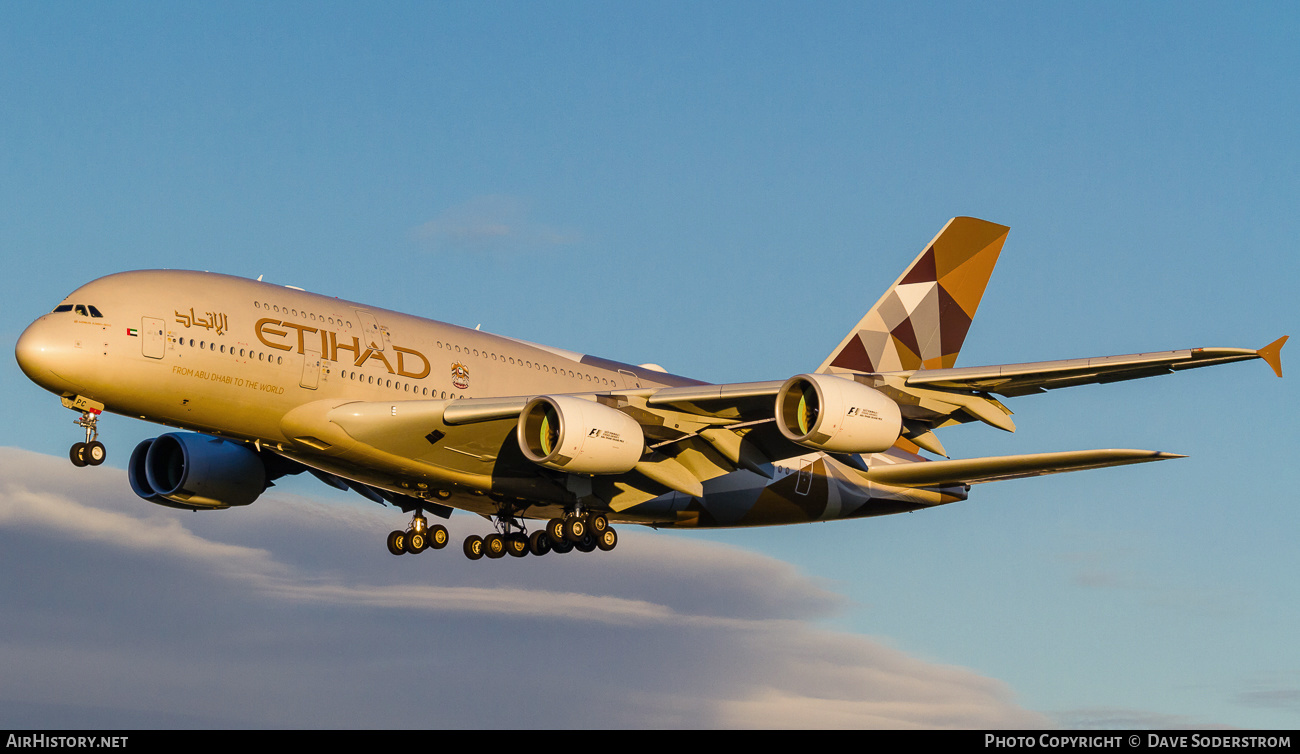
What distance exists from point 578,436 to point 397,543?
9.02 m

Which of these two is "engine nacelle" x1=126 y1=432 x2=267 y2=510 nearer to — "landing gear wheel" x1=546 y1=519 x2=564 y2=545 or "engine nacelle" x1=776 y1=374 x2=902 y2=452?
"landing gear wheel" x1=546 y1=519 x2=564 y2=545

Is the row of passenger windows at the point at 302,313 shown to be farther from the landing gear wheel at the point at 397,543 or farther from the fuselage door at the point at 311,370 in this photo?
the landing gear wheel at the point at 397,543

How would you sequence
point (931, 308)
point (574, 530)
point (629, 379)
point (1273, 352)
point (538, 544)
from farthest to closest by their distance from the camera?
point (931, 308) < point (629, 379) < point (538, 544) < point (574, 530) < point (1273, 352)

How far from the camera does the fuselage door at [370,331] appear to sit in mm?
31053

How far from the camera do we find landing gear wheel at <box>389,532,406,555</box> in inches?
1428

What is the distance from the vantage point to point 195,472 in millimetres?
35594

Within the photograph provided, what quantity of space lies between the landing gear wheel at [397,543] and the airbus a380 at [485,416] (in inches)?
2.9

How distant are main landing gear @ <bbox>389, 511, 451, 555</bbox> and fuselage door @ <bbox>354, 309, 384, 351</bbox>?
6.89 meters

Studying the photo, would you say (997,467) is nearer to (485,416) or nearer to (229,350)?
(485,416)

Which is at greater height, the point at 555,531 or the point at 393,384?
the point at 393,384

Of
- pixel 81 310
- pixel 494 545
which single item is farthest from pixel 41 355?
pixel 494 545

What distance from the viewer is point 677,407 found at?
30.8m

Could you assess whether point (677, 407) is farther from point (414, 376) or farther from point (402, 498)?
point (402, 498)
